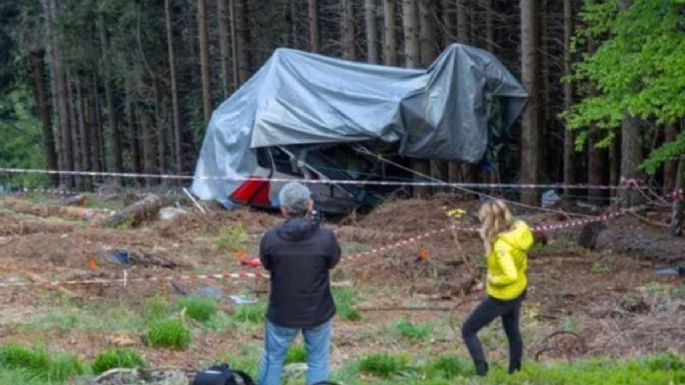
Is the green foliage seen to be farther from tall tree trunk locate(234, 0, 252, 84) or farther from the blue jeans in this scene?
tall tree trunk locate(234, 0, 252, 84)

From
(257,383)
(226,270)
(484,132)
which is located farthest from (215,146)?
(257,383)

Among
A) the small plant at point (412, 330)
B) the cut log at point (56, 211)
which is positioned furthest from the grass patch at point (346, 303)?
the cut log at point (56, 211)

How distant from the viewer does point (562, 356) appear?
35.4ft

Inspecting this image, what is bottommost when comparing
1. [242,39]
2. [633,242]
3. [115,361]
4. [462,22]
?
[633,242]

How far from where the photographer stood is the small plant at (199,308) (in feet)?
39.6

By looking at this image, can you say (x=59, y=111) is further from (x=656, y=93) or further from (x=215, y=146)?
(x=656, y=93)

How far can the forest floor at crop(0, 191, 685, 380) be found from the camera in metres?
11.1

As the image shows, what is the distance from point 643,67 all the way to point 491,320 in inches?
263

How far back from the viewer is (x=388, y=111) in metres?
22.1

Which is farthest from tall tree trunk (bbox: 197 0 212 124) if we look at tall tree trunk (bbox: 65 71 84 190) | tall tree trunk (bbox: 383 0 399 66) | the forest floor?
the forest floor

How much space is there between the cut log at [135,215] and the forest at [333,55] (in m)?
5.50

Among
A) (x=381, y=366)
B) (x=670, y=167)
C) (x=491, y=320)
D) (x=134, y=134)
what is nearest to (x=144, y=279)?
(x=381, y=366)

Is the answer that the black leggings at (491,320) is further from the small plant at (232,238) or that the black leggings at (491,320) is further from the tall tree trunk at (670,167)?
the tall tree trunk at (670,167)

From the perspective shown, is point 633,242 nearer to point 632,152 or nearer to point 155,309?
point 632,152
